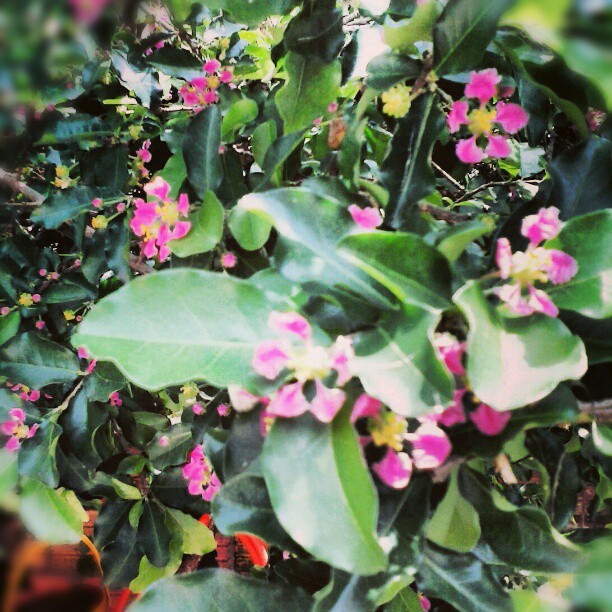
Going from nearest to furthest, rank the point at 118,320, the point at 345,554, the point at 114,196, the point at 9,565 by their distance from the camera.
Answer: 1. the point at 9,565
2. the point at 345,554
3. the point at 118,320
4. the point at 114,196

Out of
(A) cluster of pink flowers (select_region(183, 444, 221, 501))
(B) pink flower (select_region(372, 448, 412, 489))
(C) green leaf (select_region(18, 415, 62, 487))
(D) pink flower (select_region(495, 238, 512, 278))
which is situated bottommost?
(C) green leaf (select_region(18, 415, 62, 487))

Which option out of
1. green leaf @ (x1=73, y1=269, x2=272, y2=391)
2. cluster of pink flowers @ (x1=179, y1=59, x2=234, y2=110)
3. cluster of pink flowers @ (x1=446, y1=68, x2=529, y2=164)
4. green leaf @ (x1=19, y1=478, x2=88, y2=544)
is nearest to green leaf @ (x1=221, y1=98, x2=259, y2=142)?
cluster of pink flowers @ (x1=179, y1=59, x2=234, y2=110)

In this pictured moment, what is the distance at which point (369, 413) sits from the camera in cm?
49

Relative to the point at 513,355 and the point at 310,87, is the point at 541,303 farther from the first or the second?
the point at 310,87

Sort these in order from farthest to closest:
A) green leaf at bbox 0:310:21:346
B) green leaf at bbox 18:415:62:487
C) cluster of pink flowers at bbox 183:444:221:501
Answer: green leaf at bbox 0:310:21:346, green leaf at bbox 18:415:62:487, cluster of pink flowers at bbox 183:444:221:501

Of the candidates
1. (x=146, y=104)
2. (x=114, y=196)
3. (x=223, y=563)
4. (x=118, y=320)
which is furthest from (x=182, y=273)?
(x=223, y=563)

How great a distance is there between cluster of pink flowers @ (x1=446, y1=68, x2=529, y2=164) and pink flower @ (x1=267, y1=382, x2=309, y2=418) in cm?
42

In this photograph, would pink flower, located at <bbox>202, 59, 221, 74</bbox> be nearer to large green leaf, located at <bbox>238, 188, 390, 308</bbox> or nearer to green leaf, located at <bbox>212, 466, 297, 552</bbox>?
large green leaf, located at <bbox>238, 188, 390, 308</bbox>

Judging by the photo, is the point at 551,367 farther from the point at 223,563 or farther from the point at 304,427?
the point at 223,563

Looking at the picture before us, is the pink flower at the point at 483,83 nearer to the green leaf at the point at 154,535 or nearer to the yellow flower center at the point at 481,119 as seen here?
the yellow flower center at the point at 481,119

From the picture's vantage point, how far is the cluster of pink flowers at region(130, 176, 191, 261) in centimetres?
73

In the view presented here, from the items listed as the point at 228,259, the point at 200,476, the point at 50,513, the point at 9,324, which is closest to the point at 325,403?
the point at 228,259

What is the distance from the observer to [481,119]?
68 cm

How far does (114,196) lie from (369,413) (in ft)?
2.57
